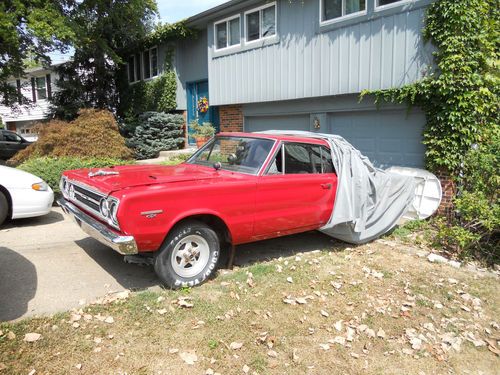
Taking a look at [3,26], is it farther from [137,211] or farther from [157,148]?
[137,211]

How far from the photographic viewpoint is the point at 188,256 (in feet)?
14.6

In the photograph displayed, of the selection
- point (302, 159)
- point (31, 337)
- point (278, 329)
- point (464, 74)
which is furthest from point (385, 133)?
point (31, 337)

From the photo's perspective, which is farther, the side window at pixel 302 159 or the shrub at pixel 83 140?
the shrub at pixel 83 140

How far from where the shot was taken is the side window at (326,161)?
5.78m

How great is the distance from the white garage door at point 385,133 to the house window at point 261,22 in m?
3.19

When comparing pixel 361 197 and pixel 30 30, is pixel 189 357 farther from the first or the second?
pixel 30 30

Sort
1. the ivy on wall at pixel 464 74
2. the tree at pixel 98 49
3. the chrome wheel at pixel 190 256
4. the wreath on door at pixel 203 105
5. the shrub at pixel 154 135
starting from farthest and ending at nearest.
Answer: the wreath on door at pixel 203 105
the shrub at pixel 154 135
the tree at pixel 98 49
the ivy on wall at pixel 464 74
the chrome wheel at pixel 190 256

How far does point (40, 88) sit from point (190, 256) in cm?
3101

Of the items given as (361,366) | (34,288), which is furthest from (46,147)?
(361,366)

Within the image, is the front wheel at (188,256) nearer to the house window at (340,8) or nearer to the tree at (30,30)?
the house window at (340,8)

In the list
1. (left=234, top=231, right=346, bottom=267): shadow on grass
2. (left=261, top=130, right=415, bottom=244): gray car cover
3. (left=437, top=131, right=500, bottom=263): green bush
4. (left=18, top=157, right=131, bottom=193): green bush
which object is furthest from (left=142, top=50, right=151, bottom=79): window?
(left=437, top=131, right=500, bottom=263): green bush

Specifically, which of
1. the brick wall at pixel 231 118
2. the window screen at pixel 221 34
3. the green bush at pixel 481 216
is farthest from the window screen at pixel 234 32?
the green bush at pixel 481 216

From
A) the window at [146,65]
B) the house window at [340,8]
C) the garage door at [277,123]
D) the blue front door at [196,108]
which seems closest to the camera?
the house window at [340,8]

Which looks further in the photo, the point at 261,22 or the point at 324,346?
the point at 261,22
